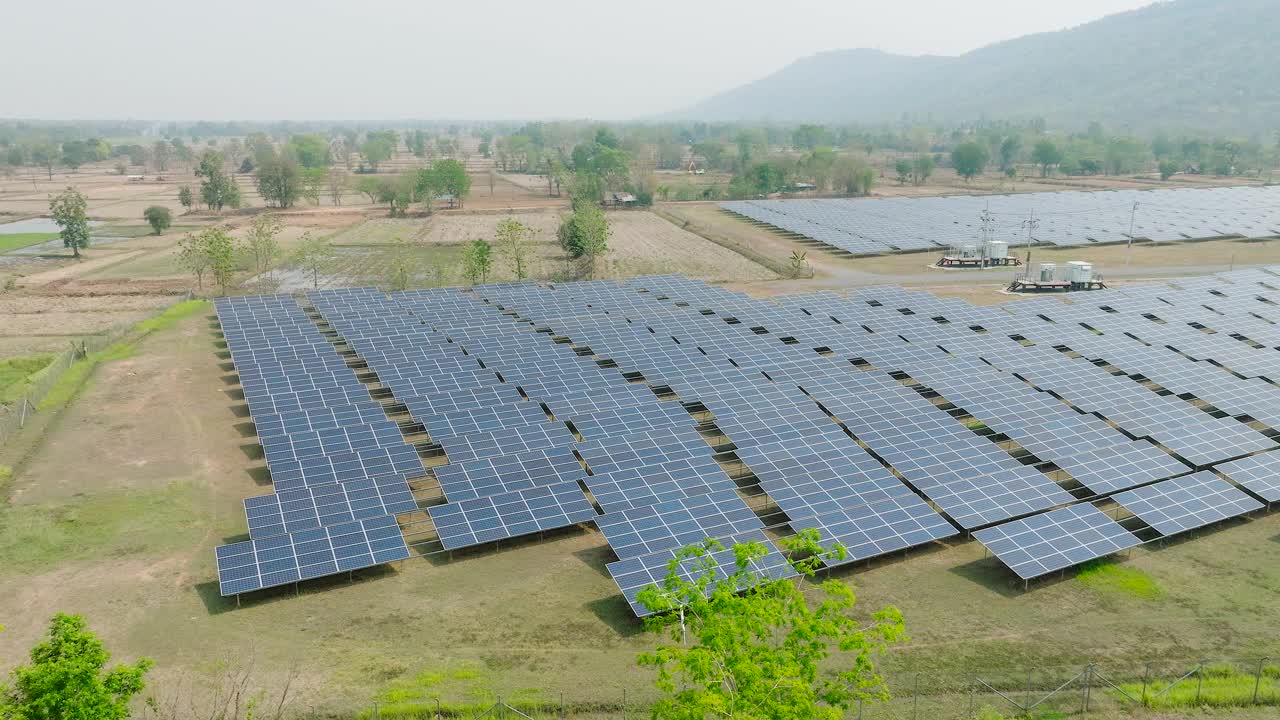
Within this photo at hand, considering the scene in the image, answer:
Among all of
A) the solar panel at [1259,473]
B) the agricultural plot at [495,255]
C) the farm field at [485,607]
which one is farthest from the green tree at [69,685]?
the agricultural plot at [495,255]

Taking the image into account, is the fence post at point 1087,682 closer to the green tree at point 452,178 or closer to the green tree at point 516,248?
the green tree at point 516,248

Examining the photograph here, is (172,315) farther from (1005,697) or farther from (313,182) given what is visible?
(313,182)

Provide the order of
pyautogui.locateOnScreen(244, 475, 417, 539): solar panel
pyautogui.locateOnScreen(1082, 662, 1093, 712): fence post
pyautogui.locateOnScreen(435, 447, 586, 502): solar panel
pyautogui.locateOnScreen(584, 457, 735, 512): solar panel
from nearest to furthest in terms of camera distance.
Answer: pyautogui.locateOnScreen(1082, 662, 1093, 712): fence post < pyautogui.locateOnScreen(244, 475, 417, 539): solar panel < pyautogui.locateOnScreen(584, 457, 735, 512): solar panel < pyautogui.locateOnScreen(435, 447, 586, 502): solar panel

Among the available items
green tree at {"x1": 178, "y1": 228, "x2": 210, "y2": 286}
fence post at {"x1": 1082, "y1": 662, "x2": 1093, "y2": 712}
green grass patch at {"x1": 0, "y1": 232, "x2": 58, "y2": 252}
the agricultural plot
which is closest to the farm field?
fence post at {"x1": 1082, "y1": 662, "x2": 1093, "y2": 712}

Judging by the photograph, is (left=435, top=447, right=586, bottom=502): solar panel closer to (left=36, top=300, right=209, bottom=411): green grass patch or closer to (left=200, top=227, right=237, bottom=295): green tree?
(left=36, top=300, right=209, bottom=411): green grass patch

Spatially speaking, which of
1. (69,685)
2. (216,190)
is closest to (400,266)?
(69,685)

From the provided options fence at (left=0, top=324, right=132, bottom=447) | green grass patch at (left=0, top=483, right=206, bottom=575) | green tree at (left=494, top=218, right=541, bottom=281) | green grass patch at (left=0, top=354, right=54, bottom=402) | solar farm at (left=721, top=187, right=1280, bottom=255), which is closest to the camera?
green grass patch at (left=0, top=483, right=206, bottom=575)

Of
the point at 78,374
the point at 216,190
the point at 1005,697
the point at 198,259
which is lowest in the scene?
the point at 1005,697
